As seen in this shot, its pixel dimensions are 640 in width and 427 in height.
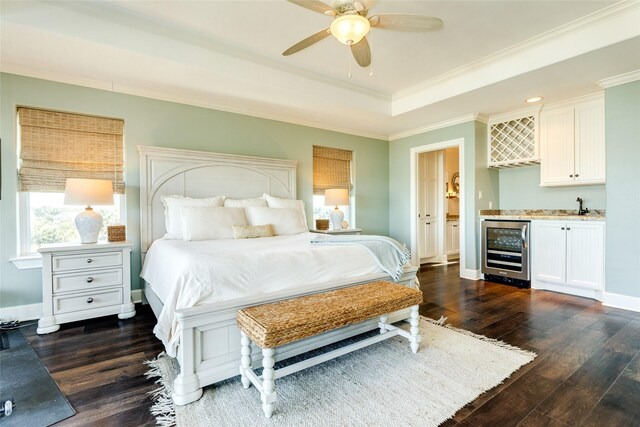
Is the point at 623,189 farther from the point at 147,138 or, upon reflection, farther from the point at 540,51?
the point at 147,138

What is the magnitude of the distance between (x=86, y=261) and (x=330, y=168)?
11.7 ft

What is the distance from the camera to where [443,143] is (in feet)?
16.2

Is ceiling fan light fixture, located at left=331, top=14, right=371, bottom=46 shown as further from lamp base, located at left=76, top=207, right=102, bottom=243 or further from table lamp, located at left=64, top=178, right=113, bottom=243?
lamp base, located at left=76, top=207, right=102, bottom=243

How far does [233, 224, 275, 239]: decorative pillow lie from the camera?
3178mm

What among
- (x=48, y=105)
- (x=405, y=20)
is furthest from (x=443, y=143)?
(x=48, y=105)

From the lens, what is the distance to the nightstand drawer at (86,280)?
2691 millimetres

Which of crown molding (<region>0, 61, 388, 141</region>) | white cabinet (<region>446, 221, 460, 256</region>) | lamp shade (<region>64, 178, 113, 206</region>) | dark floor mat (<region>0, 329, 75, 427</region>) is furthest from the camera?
white cabinet (<region>446, 221, 460, 256</region>)

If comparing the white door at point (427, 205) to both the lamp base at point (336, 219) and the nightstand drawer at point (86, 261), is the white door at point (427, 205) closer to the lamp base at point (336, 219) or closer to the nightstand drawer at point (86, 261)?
the lamp base at point (336, 219)

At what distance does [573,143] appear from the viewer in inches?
156

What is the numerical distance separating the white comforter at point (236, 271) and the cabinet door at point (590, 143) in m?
3.27

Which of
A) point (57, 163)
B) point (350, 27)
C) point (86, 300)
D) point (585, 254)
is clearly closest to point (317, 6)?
point (350, 27)

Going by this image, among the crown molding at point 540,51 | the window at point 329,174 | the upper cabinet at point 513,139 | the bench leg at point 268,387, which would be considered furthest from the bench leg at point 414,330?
the upper cabinet at point 513,139

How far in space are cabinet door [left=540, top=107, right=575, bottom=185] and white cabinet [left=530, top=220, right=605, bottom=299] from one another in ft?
2.36

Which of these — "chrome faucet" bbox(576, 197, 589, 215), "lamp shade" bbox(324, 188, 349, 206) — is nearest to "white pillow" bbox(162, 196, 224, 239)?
"lamp shade" bbox(324, 188, 349, 206)
